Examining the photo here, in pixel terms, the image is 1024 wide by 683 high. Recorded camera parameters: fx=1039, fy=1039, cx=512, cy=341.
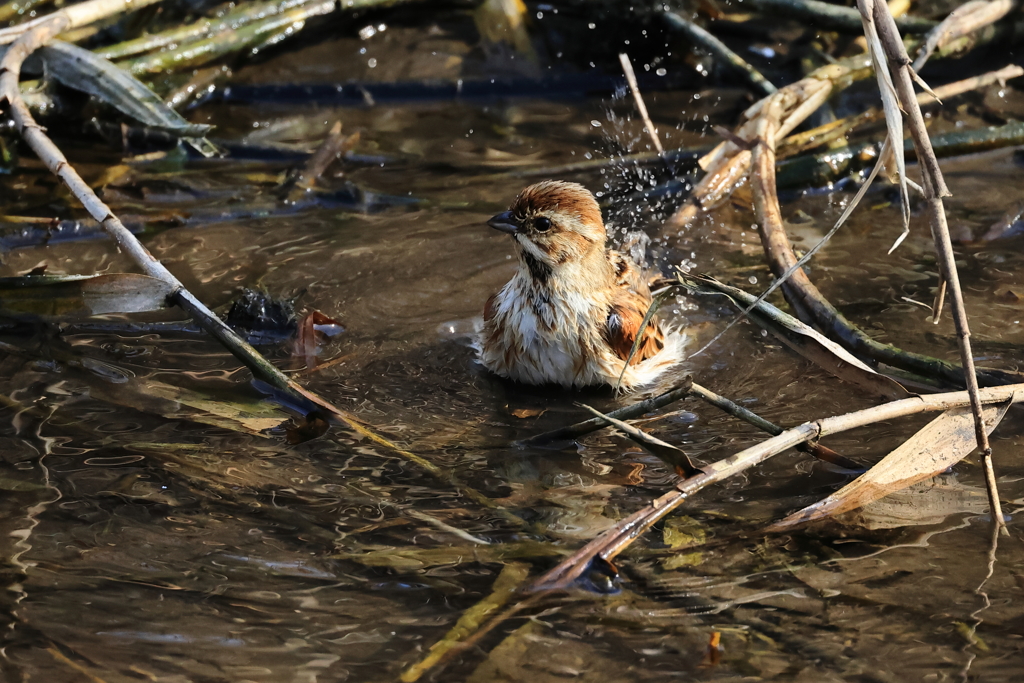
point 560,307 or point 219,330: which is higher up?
point 219,330

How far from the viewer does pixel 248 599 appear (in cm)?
331

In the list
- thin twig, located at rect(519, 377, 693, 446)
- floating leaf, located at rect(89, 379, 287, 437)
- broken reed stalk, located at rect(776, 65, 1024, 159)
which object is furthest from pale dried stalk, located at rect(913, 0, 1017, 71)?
floating leaf, located at rect(89, 379, 287, 437)

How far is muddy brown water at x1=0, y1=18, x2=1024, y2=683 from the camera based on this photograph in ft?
10.2

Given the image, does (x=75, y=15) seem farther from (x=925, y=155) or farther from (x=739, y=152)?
(x=925, y=155)

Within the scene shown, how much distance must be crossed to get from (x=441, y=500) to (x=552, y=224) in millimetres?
1869

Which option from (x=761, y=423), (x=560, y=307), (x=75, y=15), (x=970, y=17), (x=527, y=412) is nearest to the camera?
(x=761, y=423)

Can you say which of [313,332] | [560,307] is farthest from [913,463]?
[313,332]

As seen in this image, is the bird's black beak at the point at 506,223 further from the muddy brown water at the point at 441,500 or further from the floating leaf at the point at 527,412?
the floating leaf at the point at 527,412

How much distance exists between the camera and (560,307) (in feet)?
17.4

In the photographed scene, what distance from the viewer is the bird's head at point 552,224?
5.29m

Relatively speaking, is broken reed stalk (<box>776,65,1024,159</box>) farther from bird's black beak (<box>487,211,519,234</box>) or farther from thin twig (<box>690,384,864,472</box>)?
thin twig (<box>690,384,864,472</box>)

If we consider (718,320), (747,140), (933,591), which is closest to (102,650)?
(933,591)

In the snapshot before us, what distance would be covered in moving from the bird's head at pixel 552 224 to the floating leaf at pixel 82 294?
1779 millimetres

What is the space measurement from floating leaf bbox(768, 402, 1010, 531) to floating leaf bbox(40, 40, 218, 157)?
455 cm
